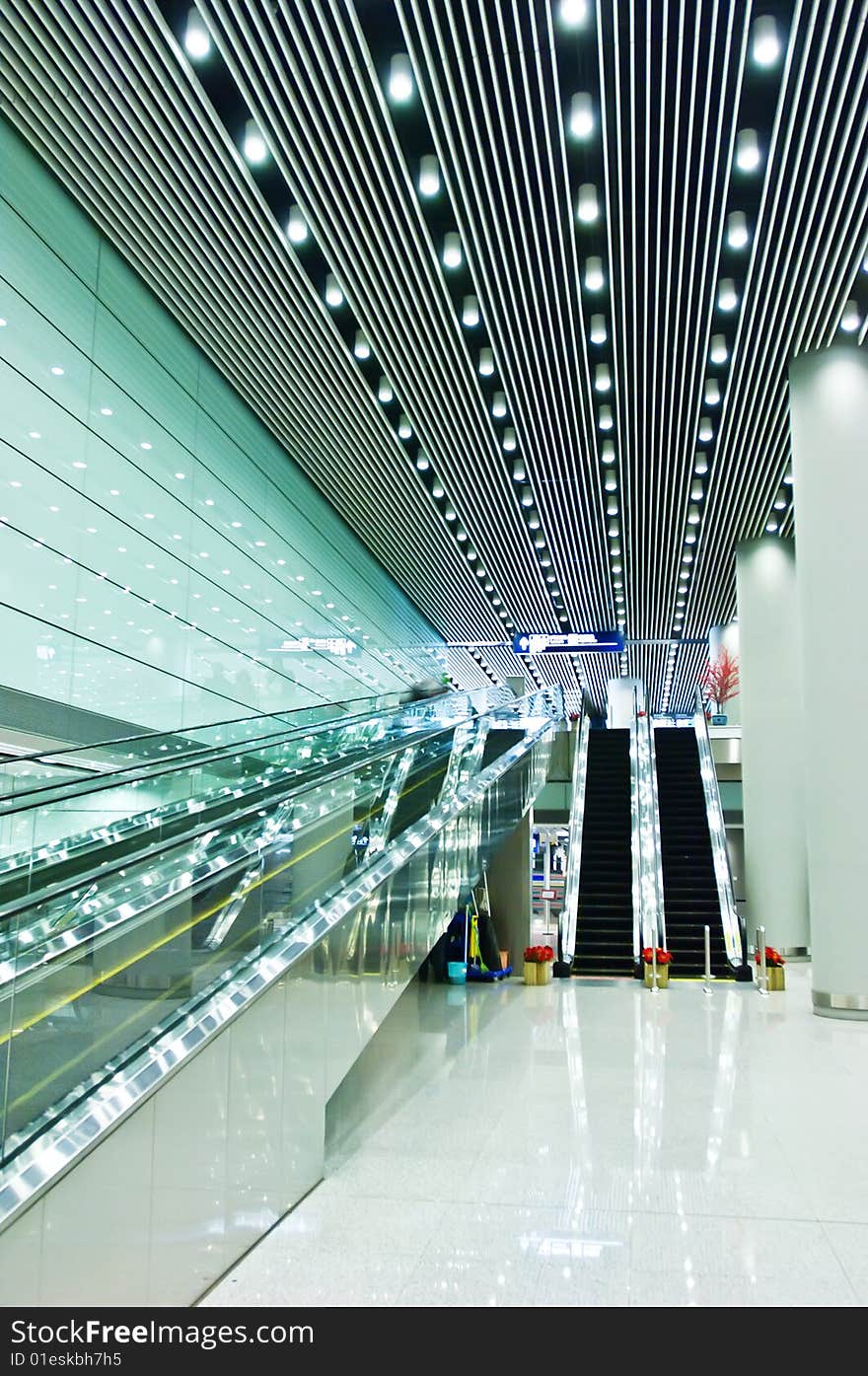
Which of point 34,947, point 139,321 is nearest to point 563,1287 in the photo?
point 34,947

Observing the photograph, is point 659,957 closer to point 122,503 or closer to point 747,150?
point 122,503

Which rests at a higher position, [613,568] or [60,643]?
[613,568]

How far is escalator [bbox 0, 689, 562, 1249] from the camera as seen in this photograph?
9.51 ft

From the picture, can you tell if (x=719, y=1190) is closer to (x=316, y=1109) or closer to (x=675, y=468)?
(x=316, y=1109)

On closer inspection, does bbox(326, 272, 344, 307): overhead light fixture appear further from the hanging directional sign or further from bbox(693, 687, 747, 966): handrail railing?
the hanging directional sign

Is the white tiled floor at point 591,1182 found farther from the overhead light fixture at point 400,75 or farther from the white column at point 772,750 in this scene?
the white column at point 772,750

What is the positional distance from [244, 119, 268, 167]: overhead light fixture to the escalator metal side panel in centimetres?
558

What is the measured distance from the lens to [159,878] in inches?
152

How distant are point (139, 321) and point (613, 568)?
11.8 meters

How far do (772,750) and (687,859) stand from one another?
2.25 metres

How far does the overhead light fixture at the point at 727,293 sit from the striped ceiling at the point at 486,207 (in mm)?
21

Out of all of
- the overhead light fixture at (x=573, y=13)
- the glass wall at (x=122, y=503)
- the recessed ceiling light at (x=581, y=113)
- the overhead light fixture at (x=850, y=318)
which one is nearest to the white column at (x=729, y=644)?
the glass wall at (x=122, y=503)

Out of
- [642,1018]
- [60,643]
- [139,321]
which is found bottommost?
[642,1018]

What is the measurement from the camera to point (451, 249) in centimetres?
953
